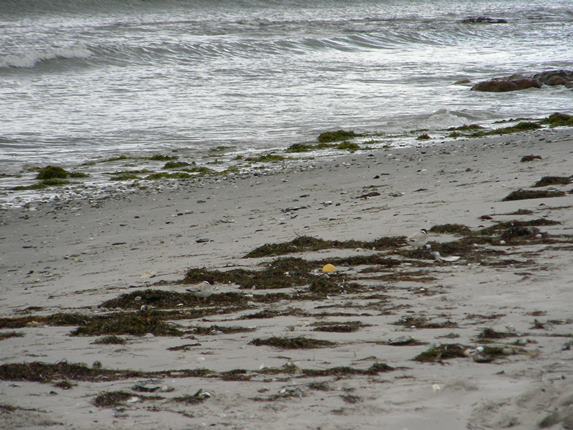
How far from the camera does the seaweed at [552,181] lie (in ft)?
24.9

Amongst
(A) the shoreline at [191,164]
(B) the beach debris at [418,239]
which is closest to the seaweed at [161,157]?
(A) the shoreline at [191,164]

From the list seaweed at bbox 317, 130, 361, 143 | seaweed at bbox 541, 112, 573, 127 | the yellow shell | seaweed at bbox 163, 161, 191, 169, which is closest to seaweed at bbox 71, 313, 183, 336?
the yellow shell

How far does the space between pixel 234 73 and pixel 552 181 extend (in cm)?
1476

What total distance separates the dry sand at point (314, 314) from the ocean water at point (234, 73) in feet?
15.6

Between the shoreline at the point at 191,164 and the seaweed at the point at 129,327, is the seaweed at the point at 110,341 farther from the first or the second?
the shoreline at the point at 191,164

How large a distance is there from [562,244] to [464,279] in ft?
3.13

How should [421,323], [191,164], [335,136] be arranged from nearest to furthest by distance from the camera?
[421,323] < [191,164] < [335,136]

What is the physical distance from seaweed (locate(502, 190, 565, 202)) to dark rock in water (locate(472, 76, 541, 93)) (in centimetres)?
1134

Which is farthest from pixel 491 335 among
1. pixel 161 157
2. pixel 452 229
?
pixel 161 157

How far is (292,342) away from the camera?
3914 millimetres

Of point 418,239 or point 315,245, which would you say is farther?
point 315,245

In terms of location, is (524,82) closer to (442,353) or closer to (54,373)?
(442,353)

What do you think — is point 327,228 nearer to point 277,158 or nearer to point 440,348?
point 440,348

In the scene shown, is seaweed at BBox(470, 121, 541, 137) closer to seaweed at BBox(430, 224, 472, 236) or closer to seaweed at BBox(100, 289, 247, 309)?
seaweed at BBox(430, 224, 472, 236)
